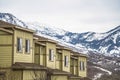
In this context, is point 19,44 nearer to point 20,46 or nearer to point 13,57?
point 20,46

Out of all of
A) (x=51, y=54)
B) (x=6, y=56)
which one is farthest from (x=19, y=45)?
(x=51, y=54)

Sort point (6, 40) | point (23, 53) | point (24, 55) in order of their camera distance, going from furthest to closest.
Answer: point (24, 55)
point (23, 53)
point (6, 40)

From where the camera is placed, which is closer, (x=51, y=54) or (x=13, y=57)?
(x=13, y=57)

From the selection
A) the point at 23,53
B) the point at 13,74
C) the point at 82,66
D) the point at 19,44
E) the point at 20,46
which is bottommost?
the point at 82,66

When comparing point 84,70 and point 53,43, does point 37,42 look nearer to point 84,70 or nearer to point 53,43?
point 53,43

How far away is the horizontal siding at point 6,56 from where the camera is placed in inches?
1563

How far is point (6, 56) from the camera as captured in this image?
1567 inches

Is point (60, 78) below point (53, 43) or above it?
below

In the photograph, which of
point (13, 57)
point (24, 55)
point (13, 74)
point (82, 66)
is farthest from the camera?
point (82, 66)

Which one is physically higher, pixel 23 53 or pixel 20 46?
pixel 20 46

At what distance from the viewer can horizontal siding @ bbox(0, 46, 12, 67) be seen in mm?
39703

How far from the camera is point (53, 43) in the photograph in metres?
52.3

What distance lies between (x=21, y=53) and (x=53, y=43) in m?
10.9

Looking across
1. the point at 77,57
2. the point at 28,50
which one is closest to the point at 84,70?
the point at 77,57
